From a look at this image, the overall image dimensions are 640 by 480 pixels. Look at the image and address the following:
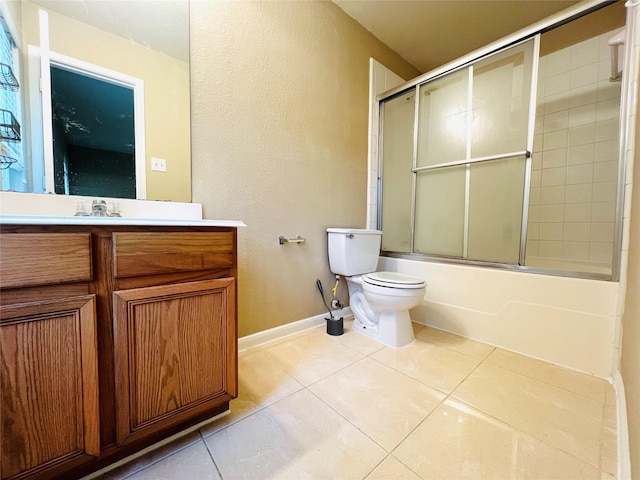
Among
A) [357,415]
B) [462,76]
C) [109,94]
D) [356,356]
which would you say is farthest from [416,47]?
[357,415]

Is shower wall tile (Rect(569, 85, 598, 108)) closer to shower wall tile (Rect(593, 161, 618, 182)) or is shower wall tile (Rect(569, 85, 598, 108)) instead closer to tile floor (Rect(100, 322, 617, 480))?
shower wall tile (Rect(593, 161, 618, 182))

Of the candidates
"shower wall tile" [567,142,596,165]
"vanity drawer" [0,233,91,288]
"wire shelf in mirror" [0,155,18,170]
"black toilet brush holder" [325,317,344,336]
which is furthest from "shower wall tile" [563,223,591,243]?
"wire shelf in mirror" [0,155,18,170]

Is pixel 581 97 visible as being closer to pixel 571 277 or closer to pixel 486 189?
pixel 486 189

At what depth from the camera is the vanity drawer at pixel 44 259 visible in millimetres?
542

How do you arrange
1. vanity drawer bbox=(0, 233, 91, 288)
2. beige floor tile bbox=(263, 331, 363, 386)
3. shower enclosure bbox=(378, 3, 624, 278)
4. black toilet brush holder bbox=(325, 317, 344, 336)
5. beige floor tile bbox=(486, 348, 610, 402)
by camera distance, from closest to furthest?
vanity drawer bbox=(0, 233, 91, 288)
beige floor tile bbox=(486, 348, 610, 402)
beige floor tile bbox=(263, 331, 363, 386)
shower enclosure bbox=(378, 3, 624, 278)
black toilet brush holder bbox=(325, 317, 344, 336)

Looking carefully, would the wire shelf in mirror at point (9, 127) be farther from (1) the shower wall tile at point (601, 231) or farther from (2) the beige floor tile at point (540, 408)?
(1) the shower wall tile at point (601, 231)

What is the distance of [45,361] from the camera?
23.3 inches

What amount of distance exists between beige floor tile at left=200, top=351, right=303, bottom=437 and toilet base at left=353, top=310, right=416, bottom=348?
2.12 feet

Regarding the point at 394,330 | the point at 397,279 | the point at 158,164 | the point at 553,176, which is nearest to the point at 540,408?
the point at 394,330

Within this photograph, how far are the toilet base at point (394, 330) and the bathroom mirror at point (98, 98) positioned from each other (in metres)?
1.31

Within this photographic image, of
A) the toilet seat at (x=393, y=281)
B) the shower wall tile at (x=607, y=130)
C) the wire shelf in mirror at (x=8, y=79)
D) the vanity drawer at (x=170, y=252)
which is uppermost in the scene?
the shower wall tile at (x=607, y=130)

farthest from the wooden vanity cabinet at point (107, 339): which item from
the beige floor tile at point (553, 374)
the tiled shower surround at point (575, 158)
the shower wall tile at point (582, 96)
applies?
the shower wall tile at point (582, 96)

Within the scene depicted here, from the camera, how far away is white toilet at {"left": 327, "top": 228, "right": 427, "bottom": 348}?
4.88ft

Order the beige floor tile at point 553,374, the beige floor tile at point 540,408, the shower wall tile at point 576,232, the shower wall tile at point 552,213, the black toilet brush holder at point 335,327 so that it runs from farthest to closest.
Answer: the shower wall tile at point 552,213 → the shower wall tile at point 576,232 → the black toilet brush holder at point 335,327 → the beige floor tile at point 553,374 → the beige floor tile at point 540,408
